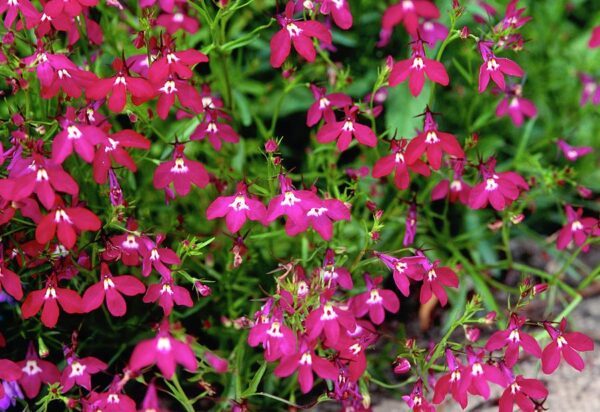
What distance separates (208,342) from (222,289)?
0.17 meters

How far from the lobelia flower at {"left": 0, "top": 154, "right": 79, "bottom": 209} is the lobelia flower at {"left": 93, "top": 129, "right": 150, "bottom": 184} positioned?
75 mm

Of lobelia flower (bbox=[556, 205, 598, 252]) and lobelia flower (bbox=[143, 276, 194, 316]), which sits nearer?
lobelia flower (bbox=[143, 276, 194, 316])

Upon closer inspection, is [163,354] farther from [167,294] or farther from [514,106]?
[514,106]

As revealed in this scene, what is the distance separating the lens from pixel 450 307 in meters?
2.21

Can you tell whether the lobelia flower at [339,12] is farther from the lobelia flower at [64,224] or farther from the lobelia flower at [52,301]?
the lobelia flower at [52,301]

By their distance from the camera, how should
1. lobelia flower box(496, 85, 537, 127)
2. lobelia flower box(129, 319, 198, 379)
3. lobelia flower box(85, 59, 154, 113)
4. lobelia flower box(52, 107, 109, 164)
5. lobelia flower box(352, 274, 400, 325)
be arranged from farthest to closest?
lobelia flower box(496, 85, 537, 127) < lobelia flower box(352, 274, 400, 325) < lobelia flower box(85, 59, 154, 113) < lobelia flower box(52, 107, 109, 164) < lobelia flower box(129, 319, 198, 379)

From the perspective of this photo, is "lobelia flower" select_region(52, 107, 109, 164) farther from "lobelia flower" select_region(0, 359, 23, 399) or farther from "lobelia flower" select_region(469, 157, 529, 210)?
"lobelia flower" select_region(469, 157, 529, 210)

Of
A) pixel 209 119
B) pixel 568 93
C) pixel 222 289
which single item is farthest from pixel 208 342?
pixel 568 93

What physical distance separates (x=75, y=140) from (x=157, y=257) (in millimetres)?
270

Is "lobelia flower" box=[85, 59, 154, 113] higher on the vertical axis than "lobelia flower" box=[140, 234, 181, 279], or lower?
higher

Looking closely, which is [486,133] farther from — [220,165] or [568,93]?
[220,165]

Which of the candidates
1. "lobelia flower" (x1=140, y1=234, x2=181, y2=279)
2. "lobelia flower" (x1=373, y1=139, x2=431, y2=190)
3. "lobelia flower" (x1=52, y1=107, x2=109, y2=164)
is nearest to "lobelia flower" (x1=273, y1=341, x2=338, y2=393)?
Result: "lobelia flower" (x1=140, y1=234, x2=181, y2=279)

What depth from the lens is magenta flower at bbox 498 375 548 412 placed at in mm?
1517

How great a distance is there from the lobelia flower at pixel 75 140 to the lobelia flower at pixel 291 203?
1.01 ft
